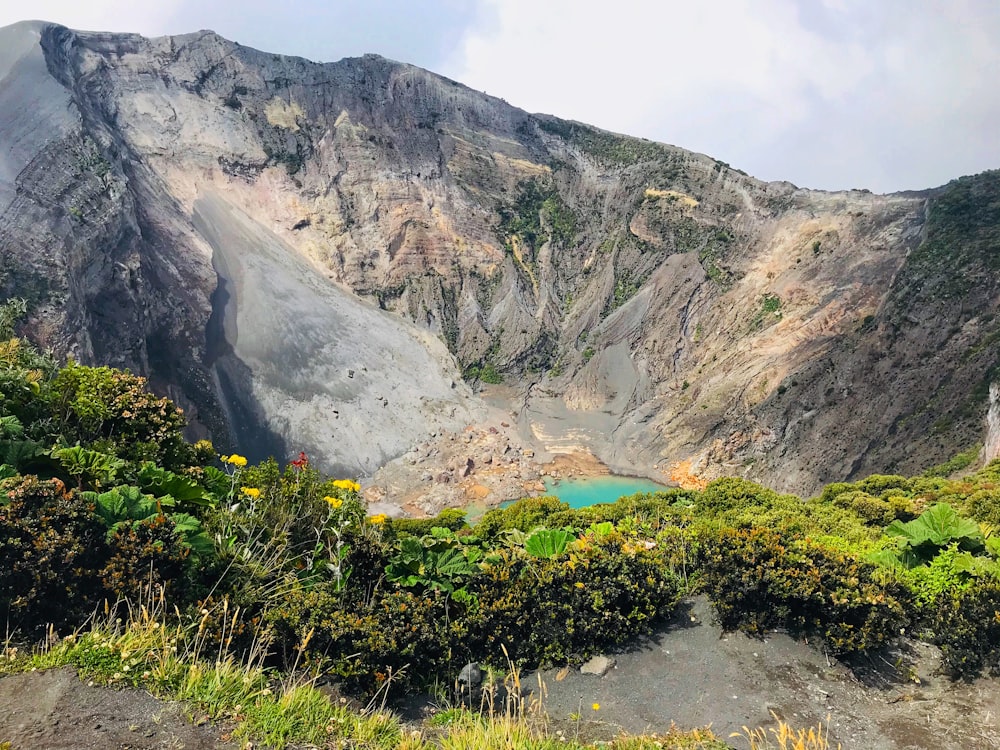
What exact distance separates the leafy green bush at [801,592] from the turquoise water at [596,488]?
3116 cm

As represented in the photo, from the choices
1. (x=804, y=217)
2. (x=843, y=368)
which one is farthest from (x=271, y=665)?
(x=804, y=217)

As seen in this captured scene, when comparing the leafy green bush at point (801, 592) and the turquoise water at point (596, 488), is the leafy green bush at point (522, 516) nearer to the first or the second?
the leafy green bush at point (801, 592)

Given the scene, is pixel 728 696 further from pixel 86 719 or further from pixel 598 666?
pixel 86 719

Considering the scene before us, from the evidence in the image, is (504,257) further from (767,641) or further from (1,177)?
(767,641)

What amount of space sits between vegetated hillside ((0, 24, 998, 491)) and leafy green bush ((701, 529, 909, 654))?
28.4 meters

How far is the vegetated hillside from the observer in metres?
37.4

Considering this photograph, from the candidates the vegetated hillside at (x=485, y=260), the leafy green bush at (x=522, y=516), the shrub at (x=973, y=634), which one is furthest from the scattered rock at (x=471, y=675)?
the vegetated hillside at (x=485, y=260)

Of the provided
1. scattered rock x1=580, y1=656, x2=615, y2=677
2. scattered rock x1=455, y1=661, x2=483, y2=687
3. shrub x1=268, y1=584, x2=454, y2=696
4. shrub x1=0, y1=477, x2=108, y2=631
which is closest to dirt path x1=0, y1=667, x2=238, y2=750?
shrub x1=0, y1=477, x2=108, y2=631

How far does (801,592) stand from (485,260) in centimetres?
5892

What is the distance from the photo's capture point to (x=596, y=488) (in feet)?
136

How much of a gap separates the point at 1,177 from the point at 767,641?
46.5 metres

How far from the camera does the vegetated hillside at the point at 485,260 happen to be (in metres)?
37.4

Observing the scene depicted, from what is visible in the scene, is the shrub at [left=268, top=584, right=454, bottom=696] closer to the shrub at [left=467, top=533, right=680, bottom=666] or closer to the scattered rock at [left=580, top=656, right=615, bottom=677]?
the shrub at [left=467, top=533, right=680, bottom=666]

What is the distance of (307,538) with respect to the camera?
307 inches
